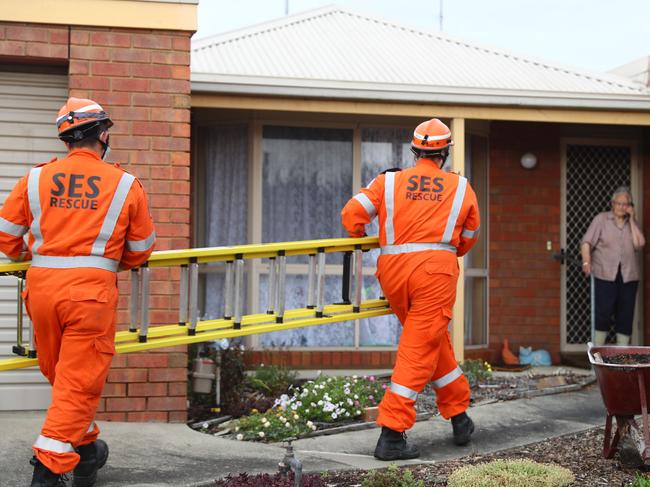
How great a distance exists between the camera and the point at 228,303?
5129 millimetres

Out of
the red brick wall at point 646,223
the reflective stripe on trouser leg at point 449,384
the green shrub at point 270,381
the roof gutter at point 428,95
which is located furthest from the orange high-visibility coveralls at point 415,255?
the red brick wall at point 646,223

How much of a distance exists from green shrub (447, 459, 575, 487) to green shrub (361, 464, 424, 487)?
22 cm

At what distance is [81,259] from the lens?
422cm

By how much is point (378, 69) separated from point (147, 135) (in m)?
3.63

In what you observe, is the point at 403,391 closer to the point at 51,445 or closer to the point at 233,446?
the point at 233,446

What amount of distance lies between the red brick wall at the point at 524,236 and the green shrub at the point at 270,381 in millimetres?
2869

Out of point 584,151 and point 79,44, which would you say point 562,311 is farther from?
point 79,44

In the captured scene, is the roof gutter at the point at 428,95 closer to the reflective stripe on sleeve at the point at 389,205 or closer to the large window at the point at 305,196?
the large window at the point at 305,196

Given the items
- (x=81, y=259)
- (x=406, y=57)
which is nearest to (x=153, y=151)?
(x=81, y=259)

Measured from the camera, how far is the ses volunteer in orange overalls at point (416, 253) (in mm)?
5305

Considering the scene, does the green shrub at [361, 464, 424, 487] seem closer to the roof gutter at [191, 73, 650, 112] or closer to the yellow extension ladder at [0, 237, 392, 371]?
the yellow extension ladder at [0, 237, 392, 371]

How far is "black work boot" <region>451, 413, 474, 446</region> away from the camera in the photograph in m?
5.75

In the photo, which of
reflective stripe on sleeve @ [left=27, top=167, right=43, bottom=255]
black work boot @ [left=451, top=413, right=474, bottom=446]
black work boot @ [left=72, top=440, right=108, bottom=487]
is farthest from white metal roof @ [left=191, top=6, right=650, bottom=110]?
black work boot @ [left=72, top=440, right=108, bottom=487]

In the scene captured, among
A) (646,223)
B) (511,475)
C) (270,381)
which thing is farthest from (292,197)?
(511,475)
